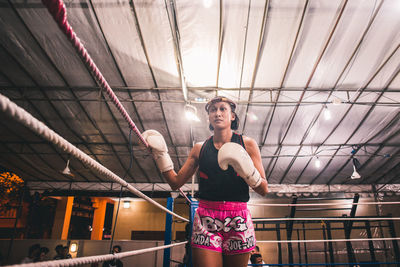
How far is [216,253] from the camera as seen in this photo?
1.25m

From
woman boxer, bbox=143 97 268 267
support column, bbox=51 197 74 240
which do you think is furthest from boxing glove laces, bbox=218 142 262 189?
support column, bbox=51 197 74 240

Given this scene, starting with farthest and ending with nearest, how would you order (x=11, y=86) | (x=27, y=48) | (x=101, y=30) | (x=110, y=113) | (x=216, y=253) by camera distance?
1. (x=110, y=113)
2. (x=11, y=86)
3. (x=27, y=48)
4. (x=101, y=30)
5. (x=216, y=253)

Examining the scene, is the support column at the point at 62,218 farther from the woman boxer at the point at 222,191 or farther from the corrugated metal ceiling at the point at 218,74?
the woman boxer at the point at 222,191

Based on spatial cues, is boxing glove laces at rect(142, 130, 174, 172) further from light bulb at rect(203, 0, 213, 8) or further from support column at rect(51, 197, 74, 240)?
support column at rect(51, 197, 74, 240)

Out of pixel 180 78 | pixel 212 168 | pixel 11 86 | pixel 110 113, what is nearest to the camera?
pixel 212 168

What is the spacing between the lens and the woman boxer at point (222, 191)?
1233 mm

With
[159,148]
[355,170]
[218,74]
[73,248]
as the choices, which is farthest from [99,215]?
[159,148]

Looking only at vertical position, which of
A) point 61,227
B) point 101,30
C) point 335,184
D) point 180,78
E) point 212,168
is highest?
point 101,30

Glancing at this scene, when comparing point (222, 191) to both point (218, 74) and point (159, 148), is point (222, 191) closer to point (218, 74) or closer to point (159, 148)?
point (159, 148)

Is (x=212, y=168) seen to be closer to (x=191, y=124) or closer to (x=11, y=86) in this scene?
(x=191, y=124)

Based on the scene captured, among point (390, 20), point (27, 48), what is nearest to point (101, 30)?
point (27, 48)

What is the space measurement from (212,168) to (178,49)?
4.59 m

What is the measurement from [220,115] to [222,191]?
17.3 inches

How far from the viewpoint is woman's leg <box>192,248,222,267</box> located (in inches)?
48.2
